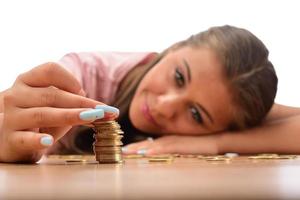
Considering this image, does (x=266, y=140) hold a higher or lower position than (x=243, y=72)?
lower

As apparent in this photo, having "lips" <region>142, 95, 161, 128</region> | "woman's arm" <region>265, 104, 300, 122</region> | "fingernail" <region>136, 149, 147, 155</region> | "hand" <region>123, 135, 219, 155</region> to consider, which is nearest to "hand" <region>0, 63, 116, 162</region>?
"fingernail" <region>136, 149, 147, 155</region>

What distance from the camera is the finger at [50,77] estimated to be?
71cm

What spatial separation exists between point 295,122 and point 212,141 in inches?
10.8

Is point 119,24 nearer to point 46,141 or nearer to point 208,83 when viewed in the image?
point 208,83

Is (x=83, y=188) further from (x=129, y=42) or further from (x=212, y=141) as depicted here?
(x=129, y=42)

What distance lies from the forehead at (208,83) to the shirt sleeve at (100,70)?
11.4 inches

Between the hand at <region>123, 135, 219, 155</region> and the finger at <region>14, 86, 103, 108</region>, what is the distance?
0.75 m

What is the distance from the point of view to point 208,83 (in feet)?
4.92

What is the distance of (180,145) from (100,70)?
0.42 m

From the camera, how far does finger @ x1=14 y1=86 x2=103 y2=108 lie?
0.72 m

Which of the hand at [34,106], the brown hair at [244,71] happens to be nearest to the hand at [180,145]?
the brown hair at [244,71]

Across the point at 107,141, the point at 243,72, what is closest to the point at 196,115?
the point at 243,72

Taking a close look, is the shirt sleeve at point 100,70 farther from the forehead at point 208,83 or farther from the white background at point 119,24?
the white background at point 119,24

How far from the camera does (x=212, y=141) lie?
159 centimetres
